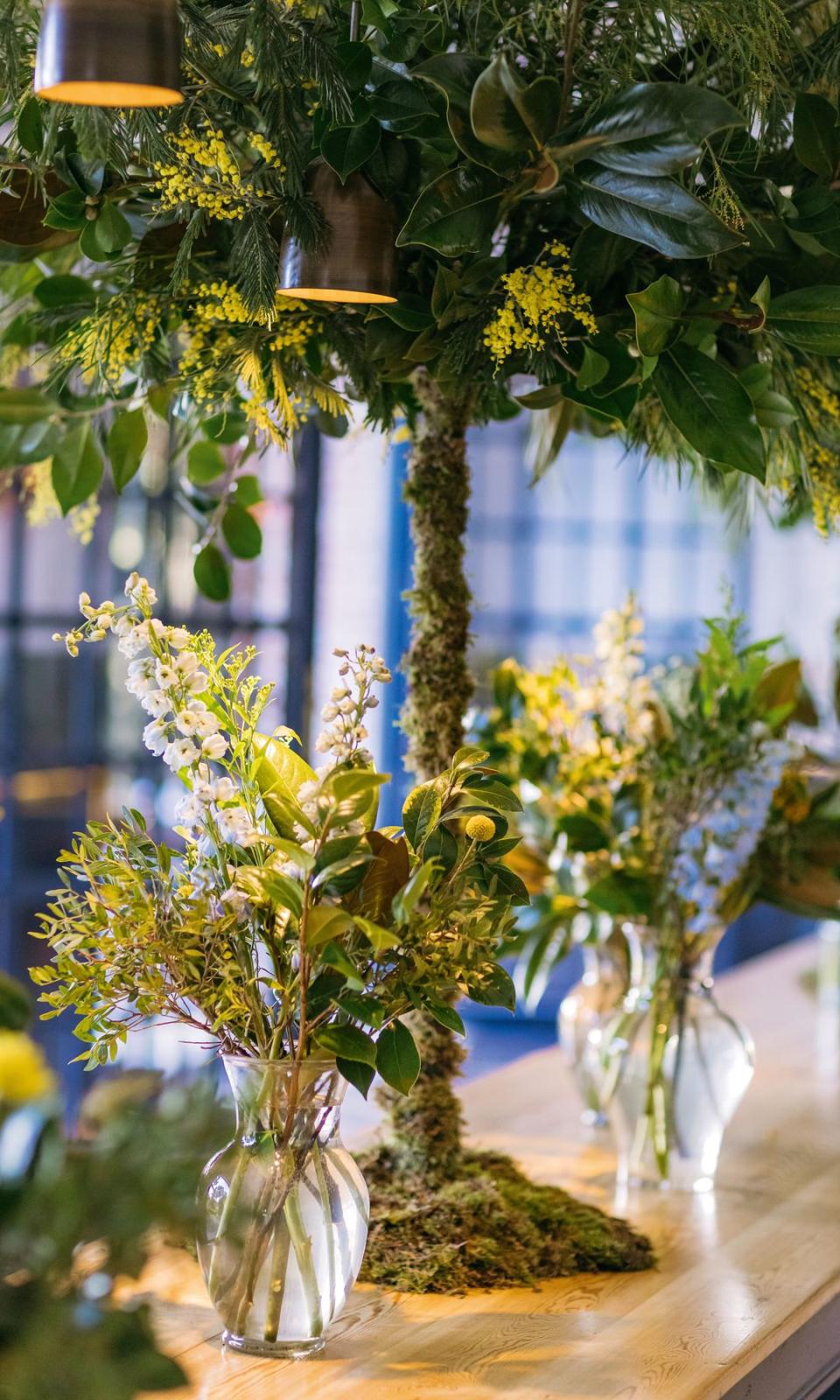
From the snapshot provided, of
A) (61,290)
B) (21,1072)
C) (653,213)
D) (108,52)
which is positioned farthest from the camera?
(61,290)

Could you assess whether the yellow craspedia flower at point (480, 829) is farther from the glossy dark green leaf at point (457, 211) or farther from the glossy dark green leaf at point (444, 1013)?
the glossy dark green leaf at point (457, 211)

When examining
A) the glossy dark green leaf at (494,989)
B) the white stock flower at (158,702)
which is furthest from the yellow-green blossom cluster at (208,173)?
the glossy dark green leaf at (494,989)

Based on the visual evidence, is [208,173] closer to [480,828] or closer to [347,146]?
[347,146]

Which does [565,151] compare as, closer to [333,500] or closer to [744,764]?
[744,764]

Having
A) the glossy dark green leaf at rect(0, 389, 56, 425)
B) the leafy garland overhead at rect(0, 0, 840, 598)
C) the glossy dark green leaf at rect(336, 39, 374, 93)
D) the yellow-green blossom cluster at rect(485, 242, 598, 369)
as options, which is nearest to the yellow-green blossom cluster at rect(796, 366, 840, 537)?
the leafy garland overhead at rect(0, 0, 840, 598)

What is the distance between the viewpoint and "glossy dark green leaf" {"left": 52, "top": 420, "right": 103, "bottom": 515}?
4.15 feet

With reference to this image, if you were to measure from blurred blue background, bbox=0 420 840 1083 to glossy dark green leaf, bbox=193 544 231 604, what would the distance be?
17cm

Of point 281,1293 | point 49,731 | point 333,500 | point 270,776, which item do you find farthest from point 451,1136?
point 333,500

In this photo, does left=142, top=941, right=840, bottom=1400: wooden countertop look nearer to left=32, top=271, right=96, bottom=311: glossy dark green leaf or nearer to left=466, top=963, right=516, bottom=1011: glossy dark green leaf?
left=466, top=963, right=516, bottom=1011: glossy dark green leaf

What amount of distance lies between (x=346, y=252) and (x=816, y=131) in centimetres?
35

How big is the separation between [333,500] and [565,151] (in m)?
3.39

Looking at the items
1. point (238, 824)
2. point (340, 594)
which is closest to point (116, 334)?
point (238, 824)

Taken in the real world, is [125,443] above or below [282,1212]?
above

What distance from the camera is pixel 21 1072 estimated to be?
598 millimetres
